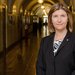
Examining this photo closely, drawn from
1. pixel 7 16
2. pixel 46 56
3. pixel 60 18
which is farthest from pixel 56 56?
pixel 7 16

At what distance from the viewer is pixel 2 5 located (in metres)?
14.1

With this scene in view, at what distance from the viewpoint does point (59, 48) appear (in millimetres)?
2619

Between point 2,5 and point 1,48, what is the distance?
6.96 feet

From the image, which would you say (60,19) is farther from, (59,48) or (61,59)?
(61,59)

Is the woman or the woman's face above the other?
the woman's face

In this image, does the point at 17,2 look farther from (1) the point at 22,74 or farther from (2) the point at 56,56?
(2) the point at 56,56

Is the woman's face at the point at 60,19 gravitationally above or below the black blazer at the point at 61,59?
above

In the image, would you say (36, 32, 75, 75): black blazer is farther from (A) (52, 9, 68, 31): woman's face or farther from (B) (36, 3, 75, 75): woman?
(A) (52, 9, 68, 31): woman's face

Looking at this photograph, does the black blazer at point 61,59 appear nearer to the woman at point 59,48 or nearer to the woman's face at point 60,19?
the woman at point 59,48

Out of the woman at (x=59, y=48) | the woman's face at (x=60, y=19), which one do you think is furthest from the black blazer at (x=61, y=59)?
the woman's face at (x=60, y=19)

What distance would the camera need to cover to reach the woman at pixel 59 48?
2594 mm

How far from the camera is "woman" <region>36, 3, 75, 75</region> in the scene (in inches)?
102

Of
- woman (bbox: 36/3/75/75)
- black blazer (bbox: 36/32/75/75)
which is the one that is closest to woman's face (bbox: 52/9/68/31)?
woman (bbox: 36/3/75/75)

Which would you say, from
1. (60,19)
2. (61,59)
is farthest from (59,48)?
(60,19)
